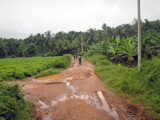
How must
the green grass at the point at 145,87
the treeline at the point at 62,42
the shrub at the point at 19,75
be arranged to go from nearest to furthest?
1. the green grass at the point at 145,87
2. the shrub at the point at 19,75
3. the treeline at the point at 62,42

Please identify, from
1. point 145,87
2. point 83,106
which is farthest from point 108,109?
point 145,87

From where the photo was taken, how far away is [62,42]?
46.4m

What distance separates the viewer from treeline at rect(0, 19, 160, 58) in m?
40.7

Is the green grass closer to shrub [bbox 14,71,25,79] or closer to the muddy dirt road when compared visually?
the muddy dirt road

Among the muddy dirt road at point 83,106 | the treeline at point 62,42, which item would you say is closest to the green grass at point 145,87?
the muddy dirt road at point 83,106

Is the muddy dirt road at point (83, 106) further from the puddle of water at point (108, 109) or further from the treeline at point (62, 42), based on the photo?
the treeline at point (62, 42)

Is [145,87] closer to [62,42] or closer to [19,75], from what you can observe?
[19,75]

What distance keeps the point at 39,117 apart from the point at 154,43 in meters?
10.8

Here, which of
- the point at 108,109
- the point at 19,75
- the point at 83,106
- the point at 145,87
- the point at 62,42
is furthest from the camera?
the point at 62,42

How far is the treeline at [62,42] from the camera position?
133 feet

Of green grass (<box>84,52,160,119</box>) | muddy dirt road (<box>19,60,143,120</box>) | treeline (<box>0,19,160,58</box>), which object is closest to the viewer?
muddy dirt road (<box>19,60,143,120</box>)

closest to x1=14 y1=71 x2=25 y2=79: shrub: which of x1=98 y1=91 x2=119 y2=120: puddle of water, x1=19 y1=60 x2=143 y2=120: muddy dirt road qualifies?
x1=19 y1=60 x2=143 y2=120: muddy dirt road

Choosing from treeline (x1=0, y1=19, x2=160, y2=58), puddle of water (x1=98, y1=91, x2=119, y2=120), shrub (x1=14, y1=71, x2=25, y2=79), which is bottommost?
puddle of water (x1=98, y1=91, x2=119, y2=120)

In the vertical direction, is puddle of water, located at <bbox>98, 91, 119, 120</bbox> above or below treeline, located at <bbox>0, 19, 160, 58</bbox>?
below
